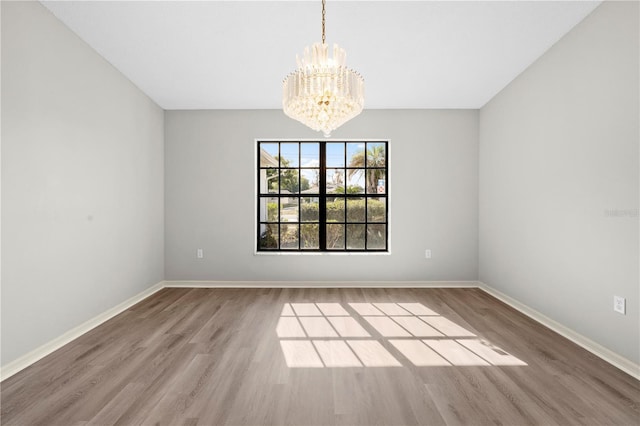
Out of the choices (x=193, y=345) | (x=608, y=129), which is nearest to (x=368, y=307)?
(x=193, y=345)

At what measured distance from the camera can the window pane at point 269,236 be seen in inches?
177

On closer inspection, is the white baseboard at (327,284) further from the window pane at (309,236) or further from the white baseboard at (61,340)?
the white baseboard at (61,340)

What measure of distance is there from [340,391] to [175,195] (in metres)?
3.63

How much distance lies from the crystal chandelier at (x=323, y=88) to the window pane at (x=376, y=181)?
2394 mm

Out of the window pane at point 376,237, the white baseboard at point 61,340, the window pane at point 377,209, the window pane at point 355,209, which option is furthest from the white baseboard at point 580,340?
the white baseboard at point 61,340

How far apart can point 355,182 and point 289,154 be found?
43.2 inches

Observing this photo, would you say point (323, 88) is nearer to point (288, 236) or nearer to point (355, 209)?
point (355, 209)

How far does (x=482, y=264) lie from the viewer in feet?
13.8

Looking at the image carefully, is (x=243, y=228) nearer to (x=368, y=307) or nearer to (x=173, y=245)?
(x=173, y=245)

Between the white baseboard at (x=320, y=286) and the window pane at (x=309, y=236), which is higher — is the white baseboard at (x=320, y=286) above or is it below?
below

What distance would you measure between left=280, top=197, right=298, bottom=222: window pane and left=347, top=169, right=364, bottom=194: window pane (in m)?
0.86

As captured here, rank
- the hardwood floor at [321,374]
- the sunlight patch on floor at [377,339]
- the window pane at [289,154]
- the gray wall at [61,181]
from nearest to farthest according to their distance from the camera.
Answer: the hardwood floor at [321,374] → the gray wall at [61,181] → the sunlight patch on floor at [377,339] → the window pane at [289,154]

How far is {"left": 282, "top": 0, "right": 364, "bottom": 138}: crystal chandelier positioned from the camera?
6.50ft

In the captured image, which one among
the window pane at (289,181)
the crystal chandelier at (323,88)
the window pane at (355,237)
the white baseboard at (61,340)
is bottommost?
the white baseboard at (61,340)
